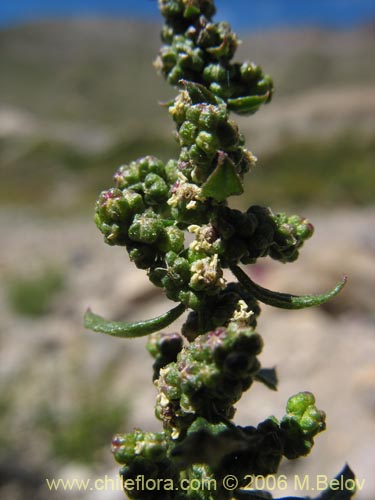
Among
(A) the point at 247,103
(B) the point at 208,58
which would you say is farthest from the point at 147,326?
(B) the point at 208,58

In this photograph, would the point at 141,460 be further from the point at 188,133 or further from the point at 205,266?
the point at 188,133

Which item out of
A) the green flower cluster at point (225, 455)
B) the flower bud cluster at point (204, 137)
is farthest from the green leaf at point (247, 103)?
the green flower cluster at point (225, 455)

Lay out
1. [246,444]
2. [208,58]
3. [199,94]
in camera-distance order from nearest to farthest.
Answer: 1. [246,444]
2. [199,94]
3. [208,58]

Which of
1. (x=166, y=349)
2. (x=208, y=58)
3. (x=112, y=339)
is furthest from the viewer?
(x=112, y=339)

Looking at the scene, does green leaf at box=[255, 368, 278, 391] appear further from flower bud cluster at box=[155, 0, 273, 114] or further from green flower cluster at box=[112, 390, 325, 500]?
flower bud cluster at box=[155, 0, 273, 114]

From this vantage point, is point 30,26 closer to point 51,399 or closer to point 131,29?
point 131,29

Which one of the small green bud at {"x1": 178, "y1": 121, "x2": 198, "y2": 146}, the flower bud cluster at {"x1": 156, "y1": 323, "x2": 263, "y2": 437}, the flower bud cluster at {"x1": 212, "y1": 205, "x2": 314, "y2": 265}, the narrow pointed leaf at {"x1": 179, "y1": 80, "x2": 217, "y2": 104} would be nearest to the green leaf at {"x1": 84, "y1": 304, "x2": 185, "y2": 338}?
the flower bud cluster at {"x1": 156, "y1": 323, "x2": 263, "y2": 437}
